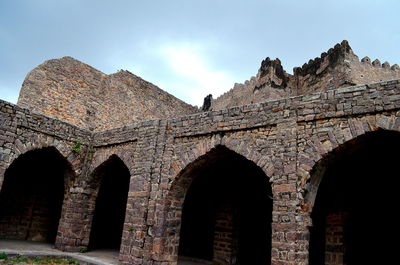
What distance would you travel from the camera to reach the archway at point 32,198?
1020 centimetres

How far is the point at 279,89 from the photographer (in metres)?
14.4

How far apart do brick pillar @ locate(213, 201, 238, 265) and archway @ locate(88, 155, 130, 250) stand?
3512mm

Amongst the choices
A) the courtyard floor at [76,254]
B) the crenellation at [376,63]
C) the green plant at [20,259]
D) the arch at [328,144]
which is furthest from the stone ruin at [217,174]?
the crenellation at [376,63]

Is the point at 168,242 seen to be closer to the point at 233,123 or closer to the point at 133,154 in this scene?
the point at 133,154

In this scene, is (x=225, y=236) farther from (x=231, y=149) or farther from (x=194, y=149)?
(x=231, y=149)

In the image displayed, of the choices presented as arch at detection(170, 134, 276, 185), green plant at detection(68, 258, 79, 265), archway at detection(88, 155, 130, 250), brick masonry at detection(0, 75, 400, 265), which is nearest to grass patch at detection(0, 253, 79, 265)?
green plant at detection(68, 258, 79, 265)

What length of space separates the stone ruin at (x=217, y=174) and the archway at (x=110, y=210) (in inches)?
1.6

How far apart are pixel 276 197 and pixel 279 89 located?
932 cm

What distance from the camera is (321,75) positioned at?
1327 cm

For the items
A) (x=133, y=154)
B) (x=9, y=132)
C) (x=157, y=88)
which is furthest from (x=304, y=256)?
(x=157, y=88)

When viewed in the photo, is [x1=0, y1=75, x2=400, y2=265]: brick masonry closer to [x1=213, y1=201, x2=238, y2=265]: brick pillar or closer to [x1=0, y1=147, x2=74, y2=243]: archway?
[x1=213, y1=201, x2=238, y2=265]: brick pillar

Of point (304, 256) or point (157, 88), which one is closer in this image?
point (304, 256)

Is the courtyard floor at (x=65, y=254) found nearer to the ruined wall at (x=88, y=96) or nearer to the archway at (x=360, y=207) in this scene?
the ruined wall at (x=88, y=96)

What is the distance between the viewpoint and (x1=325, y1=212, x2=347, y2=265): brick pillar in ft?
21.3
